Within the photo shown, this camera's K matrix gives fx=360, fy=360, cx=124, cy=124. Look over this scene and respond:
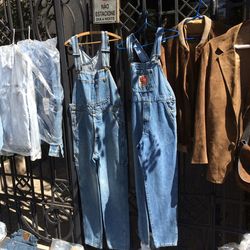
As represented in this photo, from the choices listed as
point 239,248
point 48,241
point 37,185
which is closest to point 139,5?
point 239,248

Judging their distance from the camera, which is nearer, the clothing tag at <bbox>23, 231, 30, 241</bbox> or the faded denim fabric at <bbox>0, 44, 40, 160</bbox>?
the faded denim fabric at <bbox>0, 44, 40, 160</bbox>

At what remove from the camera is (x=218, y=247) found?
108 inches

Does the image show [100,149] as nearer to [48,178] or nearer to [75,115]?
[75,115]

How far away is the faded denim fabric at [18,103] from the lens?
2564mm

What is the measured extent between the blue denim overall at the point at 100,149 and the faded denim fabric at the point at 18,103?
1.02 feet

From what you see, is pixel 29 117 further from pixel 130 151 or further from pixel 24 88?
pixel 130 151

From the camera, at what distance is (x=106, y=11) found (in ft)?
7.98

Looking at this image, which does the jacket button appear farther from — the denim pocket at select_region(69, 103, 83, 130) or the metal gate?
the denim pocket at select_region(69, 103, 83, 130)

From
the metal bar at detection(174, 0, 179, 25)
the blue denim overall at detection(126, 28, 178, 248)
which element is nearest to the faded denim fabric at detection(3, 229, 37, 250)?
the blue denim overall at detection(126, 28, 178, 248)

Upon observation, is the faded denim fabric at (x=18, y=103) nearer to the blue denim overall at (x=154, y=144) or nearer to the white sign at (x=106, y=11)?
the white sign at (x=106, y=11)

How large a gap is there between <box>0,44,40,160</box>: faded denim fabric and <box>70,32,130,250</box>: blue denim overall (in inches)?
12.2

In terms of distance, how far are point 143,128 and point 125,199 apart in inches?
24.8

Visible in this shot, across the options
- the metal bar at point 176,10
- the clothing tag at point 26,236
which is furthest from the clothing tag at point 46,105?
the clothing tag at point 26,236

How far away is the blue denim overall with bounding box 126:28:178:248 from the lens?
2.26m
